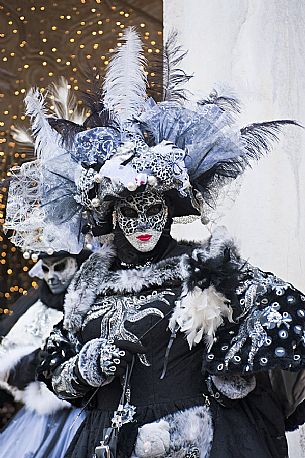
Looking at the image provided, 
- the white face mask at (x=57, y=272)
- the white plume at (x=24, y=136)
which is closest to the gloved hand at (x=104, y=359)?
the white plume at (x=24, y=136)

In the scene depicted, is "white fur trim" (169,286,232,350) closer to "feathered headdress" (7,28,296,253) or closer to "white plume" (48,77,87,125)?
"feathered headdress" (7,28,296,253)

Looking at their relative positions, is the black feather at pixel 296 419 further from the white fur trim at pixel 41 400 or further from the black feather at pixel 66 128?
the white fur trim at pixel 41 400

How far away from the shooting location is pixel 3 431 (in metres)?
3.89

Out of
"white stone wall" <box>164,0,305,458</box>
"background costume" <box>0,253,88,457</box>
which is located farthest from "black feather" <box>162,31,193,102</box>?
"background costume" <box>0,253,88,457</box>

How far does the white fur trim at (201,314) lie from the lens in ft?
8.63

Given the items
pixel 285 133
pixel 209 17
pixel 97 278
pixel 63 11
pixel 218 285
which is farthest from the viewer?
pixel 63 11

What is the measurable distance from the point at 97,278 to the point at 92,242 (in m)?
0.14

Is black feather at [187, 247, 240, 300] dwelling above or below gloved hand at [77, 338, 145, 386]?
above

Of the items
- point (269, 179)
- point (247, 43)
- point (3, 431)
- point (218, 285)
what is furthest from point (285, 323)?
point (3, 431)

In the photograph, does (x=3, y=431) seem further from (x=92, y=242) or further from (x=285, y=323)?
(x=285, y=323)

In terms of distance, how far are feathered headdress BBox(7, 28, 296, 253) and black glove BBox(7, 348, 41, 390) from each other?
0.86 metres

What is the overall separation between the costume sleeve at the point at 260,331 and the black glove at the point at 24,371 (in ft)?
4.17

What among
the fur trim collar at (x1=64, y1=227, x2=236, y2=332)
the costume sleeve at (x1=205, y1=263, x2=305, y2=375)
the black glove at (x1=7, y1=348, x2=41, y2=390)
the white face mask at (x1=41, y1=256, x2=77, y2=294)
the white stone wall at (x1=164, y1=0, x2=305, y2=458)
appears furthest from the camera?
the white face mask at (x1=41, y1=256, x2=77, y2=294)

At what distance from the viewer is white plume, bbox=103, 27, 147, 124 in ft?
9.71
